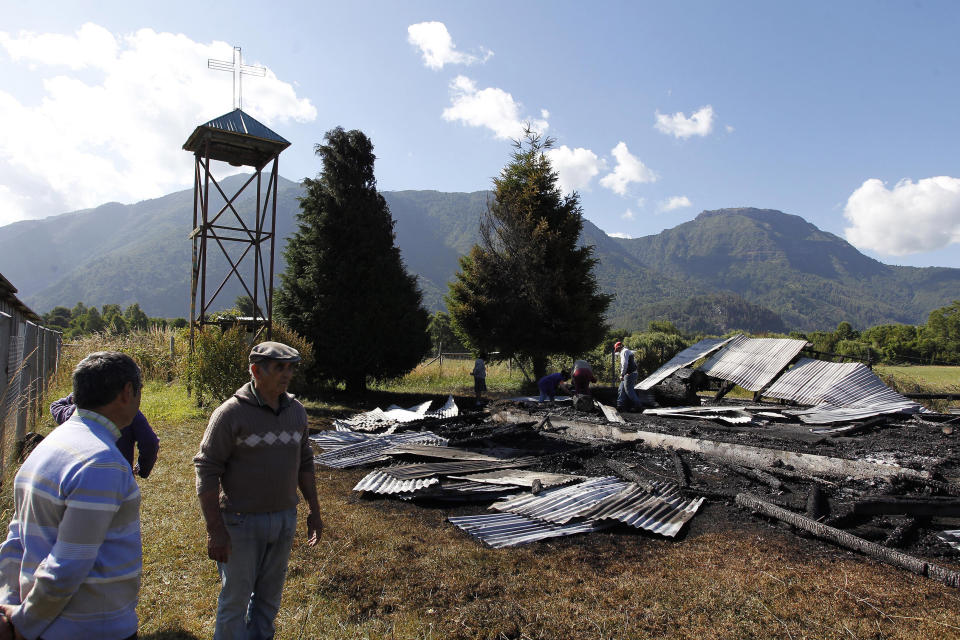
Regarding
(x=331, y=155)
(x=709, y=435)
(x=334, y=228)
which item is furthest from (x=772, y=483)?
(x=331, y=155)

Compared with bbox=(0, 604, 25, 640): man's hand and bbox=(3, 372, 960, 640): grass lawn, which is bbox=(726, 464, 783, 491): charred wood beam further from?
bbox=(0, 604, 25, 640): man's hand

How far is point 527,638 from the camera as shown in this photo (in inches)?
132

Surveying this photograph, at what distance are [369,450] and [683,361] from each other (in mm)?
10187

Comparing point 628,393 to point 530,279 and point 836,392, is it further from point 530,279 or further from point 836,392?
point 530,279

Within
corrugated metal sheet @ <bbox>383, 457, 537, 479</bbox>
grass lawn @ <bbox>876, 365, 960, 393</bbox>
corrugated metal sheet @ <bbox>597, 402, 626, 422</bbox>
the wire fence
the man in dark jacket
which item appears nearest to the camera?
the man in dark jacket

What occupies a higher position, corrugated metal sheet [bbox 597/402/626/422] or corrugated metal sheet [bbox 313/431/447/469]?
corrugated metal sheet [bbox 597/402/626/422]

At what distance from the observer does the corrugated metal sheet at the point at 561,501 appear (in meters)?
5.60

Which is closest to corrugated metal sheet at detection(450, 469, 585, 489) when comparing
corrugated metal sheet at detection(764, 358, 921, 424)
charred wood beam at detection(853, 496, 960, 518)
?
charred wood beam at detection(853, 496, 960, 518)

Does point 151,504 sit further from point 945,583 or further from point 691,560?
point 945,583

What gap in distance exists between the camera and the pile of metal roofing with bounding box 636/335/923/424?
10.5 metres

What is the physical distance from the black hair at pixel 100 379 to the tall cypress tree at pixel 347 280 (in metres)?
14.4

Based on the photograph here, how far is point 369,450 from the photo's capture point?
9000 millimetres

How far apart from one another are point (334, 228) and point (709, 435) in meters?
12.3

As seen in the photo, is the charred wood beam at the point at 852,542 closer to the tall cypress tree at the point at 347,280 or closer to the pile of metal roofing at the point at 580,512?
the pile of metal roofing at the point at 580,512
